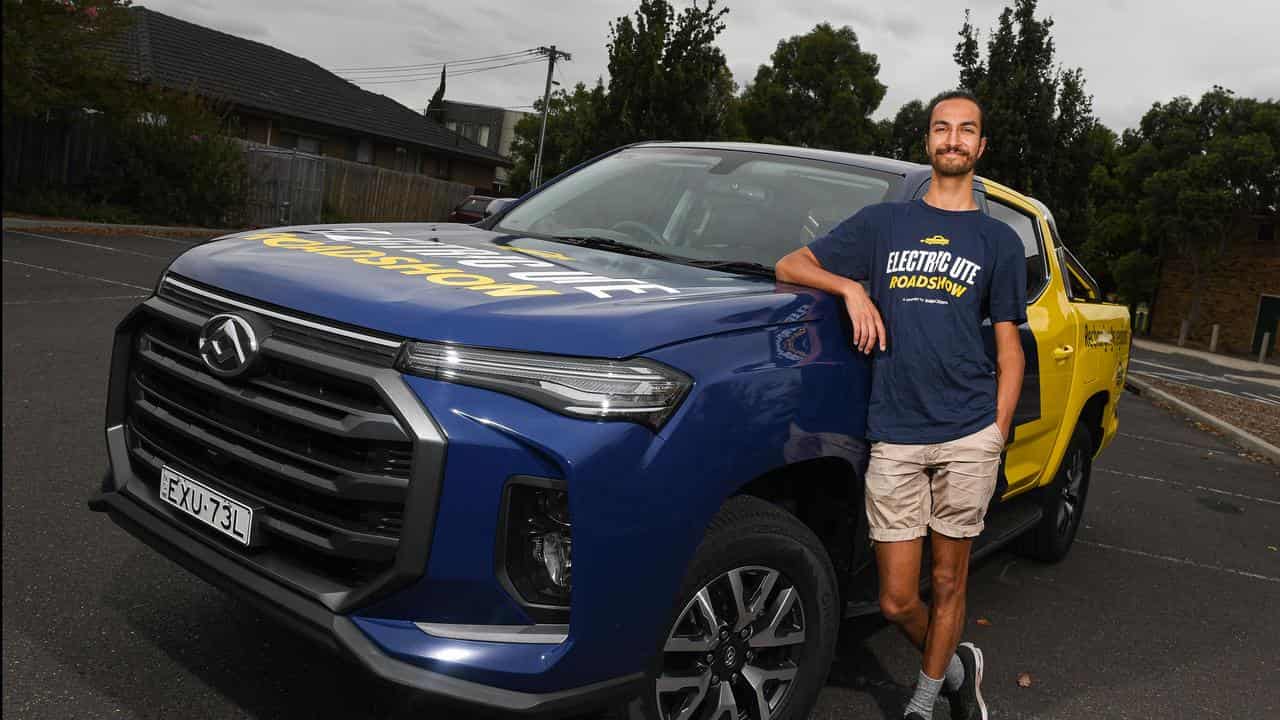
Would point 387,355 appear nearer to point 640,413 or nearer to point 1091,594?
point 640,413

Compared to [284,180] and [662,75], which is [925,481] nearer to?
[662,75]

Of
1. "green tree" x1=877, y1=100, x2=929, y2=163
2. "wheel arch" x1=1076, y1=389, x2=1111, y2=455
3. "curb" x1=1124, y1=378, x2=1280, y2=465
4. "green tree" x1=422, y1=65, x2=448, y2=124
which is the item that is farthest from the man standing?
"green tree" x1=422, y1=65, x2=448, y2=124

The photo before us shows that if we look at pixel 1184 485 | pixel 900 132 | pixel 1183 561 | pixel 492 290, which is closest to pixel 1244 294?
pixel 900 132

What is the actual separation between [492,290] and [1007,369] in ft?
5.31

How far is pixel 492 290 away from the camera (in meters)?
2.74

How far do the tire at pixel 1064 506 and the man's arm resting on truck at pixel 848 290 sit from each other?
2.43 meters

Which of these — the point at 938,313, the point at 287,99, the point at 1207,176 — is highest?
the point at 1207,176

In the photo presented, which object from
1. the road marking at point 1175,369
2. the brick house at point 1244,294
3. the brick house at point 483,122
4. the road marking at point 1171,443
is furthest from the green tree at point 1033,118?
the brick house at point 483,122

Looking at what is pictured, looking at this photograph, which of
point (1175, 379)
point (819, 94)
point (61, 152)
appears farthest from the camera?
point (819, 94)

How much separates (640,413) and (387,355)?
59 centimetres

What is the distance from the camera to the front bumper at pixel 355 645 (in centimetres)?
231

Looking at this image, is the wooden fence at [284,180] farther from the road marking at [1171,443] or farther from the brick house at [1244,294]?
the brick house at [1244,294]

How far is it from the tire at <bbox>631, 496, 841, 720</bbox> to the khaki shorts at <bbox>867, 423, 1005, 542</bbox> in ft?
0.94

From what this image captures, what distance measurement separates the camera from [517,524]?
2.41 meters
